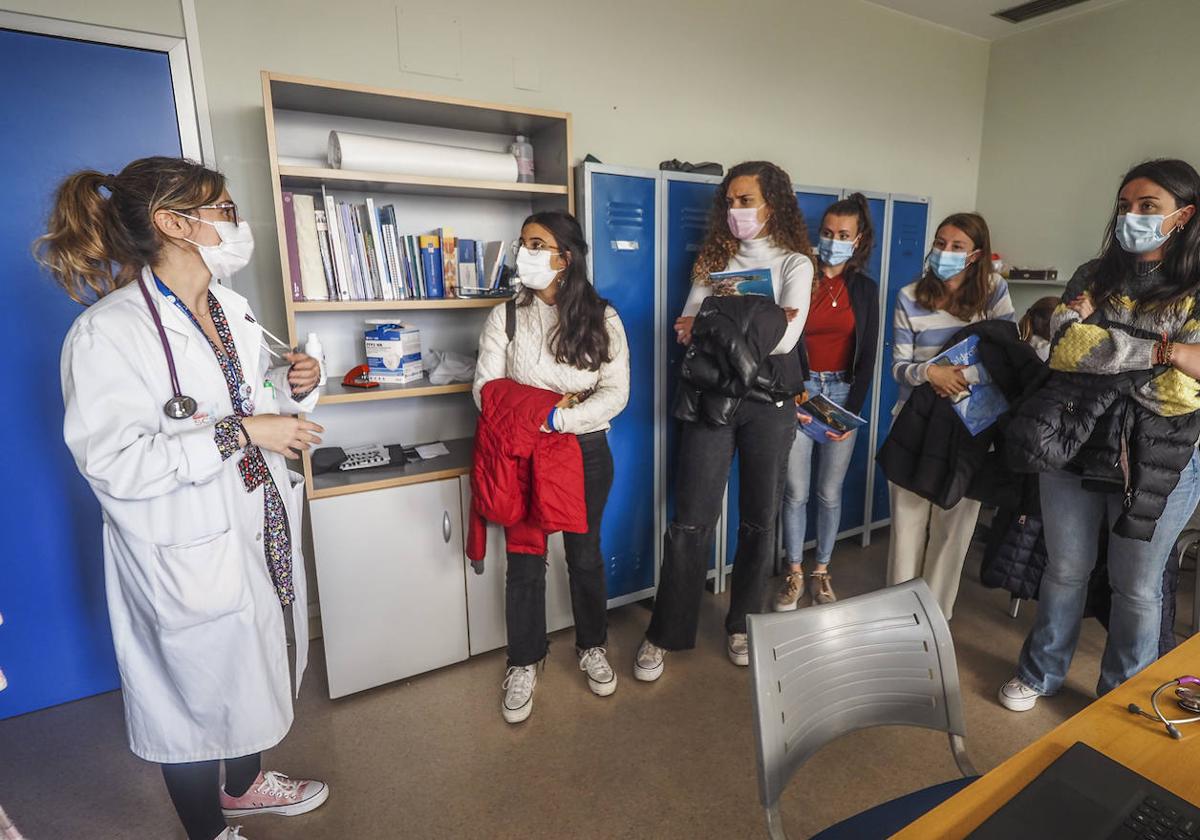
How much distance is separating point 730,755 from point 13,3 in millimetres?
3075

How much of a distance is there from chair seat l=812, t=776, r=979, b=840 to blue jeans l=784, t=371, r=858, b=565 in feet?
5.28

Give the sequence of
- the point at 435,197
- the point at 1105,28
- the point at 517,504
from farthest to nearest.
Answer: the point at 1105,28
the point at 435,197
the point at 517,504

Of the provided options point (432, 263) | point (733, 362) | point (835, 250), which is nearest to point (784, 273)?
point (733, 362)

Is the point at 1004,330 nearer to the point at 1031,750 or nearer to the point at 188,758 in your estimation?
the point at 1031,750

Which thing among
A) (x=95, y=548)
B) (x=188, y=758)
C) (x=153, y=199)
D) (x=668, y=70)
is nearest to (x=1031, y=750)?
(x=188, y=758)

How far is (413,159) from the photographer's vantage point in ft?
7.05

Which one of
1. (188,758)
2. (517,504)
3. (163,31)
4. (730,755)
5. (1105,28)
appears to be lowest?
(730,755)

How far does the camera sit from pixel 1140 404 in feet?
5.66

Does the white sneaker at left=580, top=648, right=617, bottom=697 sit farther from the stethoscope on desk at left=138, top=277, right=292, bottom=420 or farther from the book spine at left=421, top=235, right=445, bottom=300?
the stethoscope on desk at left=138, top=277, right=292, bottom=420

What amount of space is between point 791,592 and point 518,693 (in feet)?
4.25

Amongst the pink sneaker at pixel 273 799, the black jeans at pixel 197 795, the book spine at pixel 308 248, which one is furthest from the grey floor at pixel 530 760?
the book spine at pixel 308 248

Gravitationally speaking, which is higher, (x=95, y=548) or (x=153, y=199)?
(x=153, y=199)

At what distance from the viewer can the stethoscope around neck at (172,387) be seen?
1.36 metres

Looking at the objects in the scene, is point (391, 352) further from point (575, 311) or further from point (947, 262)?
point (947, 262)
